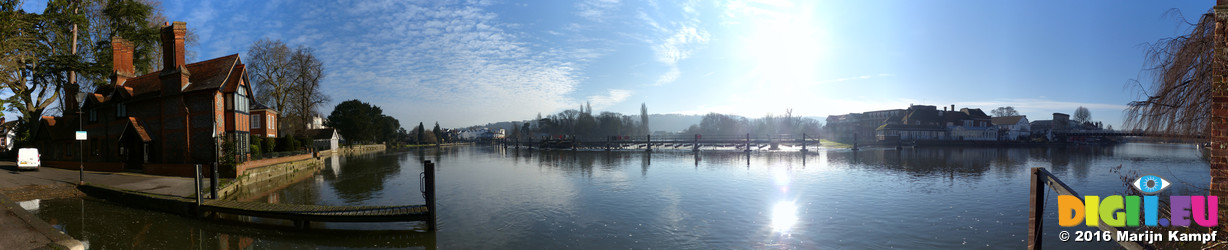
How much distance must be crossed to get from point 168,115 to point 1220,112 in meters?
27.4

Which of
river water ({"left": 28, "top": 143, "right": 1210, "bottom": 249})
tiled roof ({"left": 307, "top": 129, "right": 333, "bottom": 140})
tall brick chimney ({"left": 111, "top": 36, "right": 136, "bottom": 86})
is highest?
tall brick chimney ({"left": 111, "top": 36, "right": 136, "bottom": 86})

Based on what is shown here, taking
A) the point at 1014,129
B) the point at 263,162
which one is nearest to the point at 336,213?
the point at 263,162

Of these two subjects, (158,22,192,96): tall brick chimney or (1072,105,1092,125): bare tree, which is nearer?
(158,22,192,96): tall brick chimney

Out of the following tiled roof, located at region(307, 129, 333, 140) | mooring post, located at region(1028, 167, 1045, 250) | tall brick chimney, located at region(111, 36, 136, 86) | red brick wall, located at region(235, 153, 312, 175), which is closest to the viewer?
mooring post, located at region(1028, 167, 1045, 250)

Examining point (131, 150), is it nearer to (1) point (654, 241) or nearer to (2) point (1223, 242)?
(1) point (654, 241)

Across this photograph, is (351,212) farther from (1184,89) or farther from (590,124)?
(590,124)

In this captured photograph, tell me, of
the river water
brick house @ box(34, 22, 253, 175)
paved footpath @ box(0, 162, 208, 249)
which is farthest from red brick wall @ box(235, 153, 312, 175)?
the river water

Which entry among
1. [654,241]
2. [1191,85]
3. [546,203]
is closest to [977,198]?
[1191,85]

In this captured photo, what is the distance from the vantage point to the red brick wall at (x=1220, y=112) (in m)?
4.38

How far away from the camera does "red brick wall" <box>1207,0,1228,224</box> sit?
4.38 m

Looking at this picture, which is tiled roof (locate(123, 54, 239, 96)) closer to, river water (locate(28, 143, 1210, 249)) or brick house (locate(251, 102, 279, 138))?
river water (locate(28, 143, 1210, 249))

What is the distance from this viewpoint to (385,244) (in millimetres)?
9656

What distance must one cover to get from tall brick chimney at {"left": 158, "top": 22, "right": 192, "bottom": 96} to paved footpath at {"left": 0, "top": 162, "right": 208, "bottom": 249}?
3.61 m

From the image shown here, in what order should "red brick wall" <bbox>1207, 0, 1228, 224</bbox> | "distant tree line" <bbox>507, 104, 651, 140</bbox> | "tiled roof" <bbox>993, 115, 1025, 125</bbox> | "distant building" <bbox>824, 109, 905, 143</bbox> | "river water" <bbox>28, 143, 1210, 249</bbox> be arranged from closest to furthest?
"red brick wall" <bbox>1207, 0, 1228, 224</bbox> < "river water" <bbox>28, 143, 1210, 249</bbox> < "tiled roof" <bbox>993, 115, 1025, 125</bbox> < "distant building" <bbox>824, 109, 905, 143</bbox> < "distant tree line" <bbox>507, 104, 651, 140</bbox>
